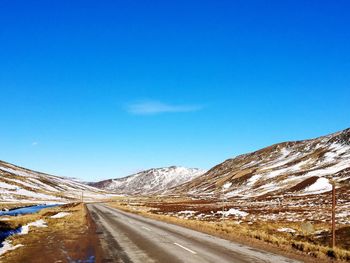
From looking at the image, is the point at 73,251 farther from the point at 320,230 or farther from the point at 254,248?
the point at 320,230

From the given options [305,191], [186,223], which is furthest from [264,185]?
[186,223]

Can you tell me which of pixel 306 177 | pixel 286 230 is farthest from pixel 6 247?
pixel 306 177

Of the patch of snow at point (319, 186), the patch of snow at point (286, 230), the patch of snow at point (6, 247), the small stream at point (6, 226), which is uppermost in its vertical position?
the patch of snow at point (319, 186)

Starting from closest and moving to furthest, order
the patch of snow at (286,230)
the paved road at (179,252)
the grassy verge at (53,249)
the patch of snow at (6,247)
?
→ the paved road at (179,252) → the grassy verge at (53,249) → the patch of snow at (6,247) → the patch of snow at (286,230)

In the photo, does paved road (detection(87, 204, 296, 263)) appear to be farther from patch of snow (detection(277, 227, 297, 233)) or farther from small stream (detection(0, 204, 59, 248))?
patch of snow (detection(277, 227, 297, 233))

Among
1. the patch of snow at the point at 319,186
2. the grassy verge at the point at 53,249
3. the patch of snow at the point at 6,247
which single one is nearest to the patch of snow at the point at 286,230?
the grassy verge at the point at 53,249

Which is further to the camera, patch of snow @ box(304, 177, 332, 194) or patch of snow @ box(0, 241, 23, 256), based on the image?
patch of snow @ box(304, 177, 332, 194)

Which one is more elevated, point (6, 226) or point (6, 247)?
point (6, 226)

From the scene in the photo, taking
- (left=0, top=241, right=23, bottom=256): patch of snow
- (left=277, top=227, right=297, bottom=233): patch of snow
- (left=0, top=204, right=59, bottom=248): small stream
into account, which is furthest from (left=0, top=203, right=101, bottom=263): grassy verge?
(left=277, top=227, right=297, bottom=233): patch of snow

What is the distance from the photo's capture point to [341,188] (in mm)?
99750

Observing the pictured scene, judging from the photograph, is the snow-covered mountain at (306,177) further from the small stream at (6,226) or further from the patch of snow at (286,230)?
the small stream at (6,226)

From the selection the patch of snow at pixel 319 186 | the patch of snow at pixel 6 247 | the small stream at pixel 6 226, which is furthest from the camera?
the patch of snow at pixel 319 186

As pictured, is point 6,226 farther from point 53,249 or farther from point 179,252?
point 179,252

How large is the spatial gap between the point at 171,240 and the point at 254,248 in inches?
218
